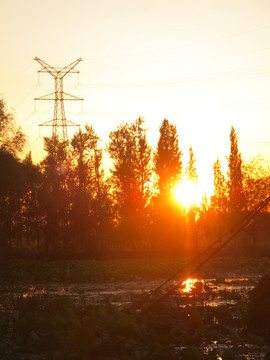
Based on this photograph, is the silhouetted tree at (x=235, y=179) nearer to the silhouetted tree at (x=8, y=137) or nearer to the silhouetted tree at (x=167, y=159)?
the silhouetted tree at (x=167, y=159)

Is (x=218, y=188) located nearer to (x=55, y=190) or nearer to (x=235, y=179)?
(x=235, y=179)

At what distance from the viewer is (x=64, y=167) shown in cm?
6906

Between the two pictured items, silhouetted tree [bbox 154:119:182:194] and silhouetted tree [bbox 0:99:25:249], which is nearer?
silhouetted tree [bbox 0:99:25:249]

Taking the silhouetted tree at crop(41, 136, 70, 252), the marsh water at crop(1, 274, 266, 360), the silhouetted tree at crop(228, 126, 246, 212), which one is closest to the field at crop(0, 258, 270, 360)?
the marsh water at crop(1, 274, 266, 360)

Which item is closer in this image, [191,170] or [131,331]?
[131,331]

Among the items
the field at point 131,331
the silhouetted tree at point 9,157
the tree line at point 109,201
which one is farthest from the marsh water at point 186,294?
the tree line at point 109,201

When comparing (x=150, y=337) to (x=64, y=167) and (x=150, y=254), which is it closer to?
(x=150, y=254)

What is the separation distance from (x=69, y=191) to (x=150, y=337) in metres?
52.6

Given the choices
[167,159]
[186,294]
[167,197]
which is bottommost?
[186,294]

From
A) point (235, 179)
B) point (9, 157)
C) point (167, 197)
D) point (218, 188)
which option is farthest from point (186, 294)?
point (218, 188)

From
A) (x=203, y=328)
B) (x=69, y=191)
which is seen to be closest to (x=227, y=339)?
(x=203, y=328)

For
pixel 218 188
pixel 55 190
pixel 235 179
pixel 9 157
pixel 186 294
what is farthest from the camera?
pixel 218 188

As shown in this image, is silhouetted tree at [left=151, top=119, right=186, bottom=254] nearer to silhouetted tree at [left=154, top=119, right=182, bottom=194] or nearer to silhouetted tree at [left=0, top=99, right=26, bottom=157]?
silhouetted tree at [left=154, top=119, right=182, bottom=194]

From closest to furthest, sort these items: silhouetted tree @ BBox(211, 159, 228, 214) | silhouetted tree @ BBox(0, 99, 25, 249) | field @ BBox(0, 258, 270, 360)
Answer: field @ BBox(0, 258, 270, 360)
silhouetted tree @ BBox(0, 99, 25, 249)
silhouetted tree @ BBox(211, 159, 228, 214)
